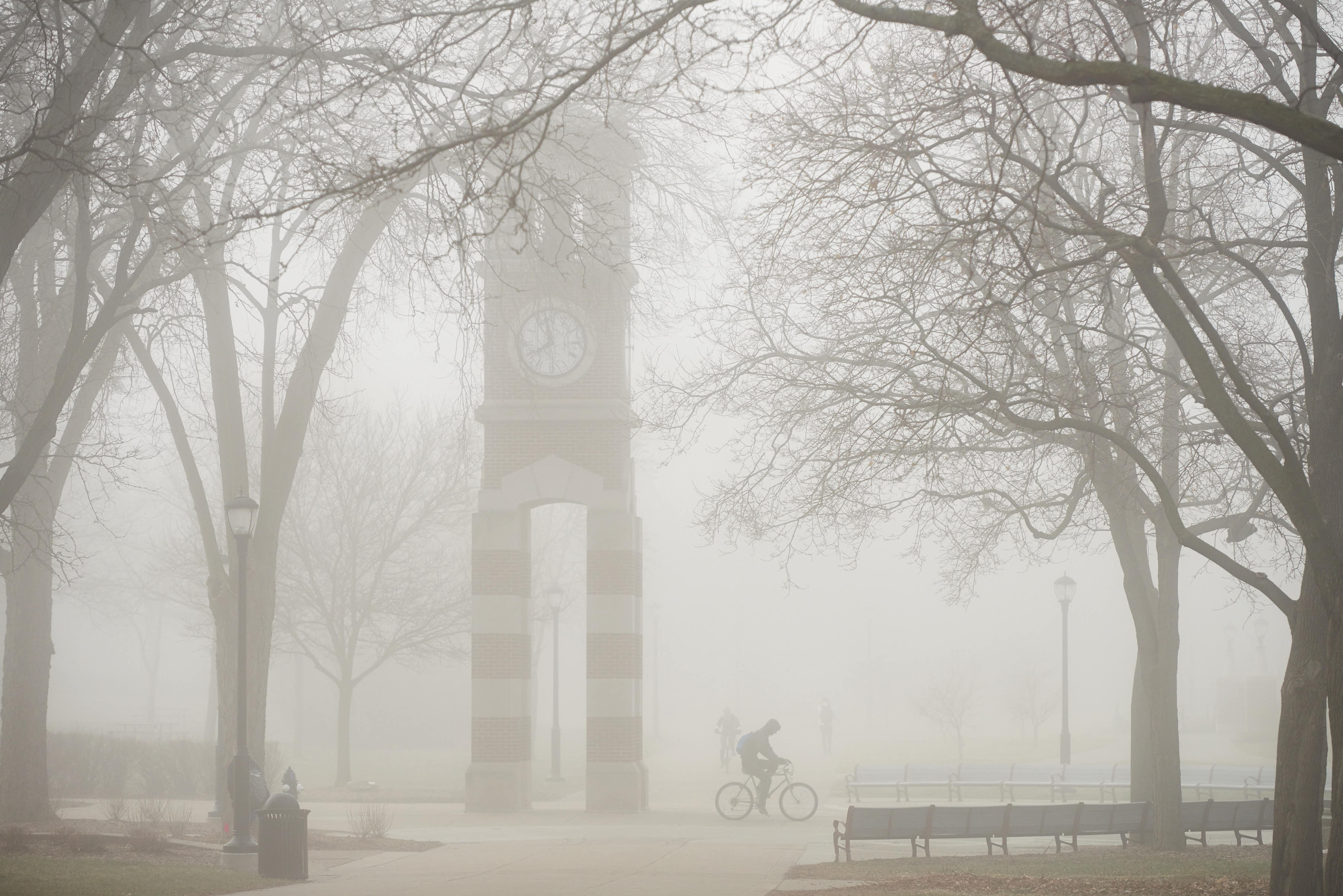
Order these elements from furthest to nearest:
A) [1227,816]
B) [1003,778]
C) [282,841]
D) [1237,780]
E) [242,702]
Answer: [1003,778] < [1237,780] < [1227,816] < [242,702] < [282,841]

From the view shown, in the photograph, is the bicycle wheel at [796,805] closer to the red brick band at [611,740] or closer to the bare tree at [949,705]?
the red brick band at [611,740]

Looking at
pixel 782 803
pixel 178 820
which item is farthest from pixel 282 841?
pixel 782 803

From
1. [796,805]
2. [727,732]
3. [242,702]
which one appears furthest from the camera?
[727,732]

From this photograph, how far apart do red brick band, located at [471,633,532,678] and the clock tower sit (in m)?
0.03

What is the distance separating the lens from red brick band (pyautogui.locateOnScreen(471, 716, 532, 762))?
22562 millimetres

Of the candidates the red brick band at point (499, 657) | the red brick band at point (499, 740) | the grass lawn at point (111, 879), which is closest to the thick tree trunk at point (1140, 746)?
the red brick band at point (499, 657)

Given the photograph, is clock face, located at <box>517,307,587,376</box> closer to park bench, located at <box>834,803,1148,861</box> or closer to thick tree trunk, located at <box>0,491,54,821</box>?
thick tree trunk, located at <box>0,491,54,821</box>

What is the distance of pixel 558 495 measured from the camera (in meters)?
22.9

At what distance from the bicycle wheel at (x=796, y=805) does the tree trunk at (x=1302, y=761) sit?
11467 mm

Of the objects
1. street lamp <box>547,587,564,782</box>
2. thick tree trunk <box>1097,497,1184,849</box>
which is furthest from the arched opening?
thick tree trunk <box>1097,497,1184,849</box>

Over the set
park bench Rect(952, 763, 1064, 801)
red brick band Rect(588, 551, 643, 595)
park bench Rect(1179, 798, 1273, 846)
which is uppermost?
red brick band Rect(588, 551, 643, 595)

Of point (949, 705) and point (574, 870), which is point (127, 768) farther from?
point (949, 705)

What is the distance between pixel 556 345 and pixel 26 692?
10.2 meters

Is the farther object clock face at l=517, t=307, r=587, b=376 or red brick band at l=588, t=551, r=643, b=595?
clock face at l=517, t=307, r=587, b=376
